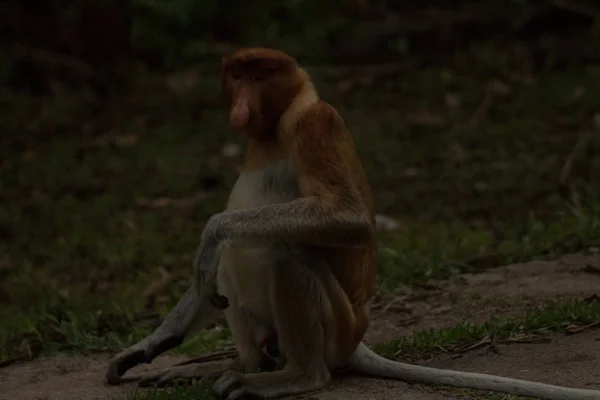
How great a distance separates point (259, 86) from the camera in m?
5.11

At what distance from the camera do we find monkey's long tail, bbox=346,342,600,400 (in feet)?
15.9

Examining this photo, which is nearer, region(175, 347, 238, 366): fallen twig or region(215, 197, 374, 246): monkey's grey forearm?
region(215, 197, 374, 246): monkey's grey forearm

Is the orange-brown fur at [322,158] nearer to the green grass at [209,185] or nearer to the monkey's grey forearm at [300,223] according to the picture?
the monkey's grey forearm at [300,223]

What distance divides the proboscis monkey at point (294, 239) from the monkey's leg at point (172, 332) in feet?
0.91

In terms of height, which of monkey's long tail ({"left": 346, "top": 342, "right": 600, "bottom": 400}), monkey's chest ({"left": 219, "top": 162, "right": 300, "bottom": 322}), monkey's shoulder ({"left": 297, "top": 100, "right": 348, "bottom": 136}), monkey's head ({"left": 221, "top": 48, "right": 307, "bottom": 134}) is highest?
monkey's head ({"left": 221, "top": 48, "right": 307, "bottom": 134})

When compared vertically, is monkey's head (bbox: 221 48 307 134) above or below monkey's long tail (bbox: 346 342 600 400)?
above

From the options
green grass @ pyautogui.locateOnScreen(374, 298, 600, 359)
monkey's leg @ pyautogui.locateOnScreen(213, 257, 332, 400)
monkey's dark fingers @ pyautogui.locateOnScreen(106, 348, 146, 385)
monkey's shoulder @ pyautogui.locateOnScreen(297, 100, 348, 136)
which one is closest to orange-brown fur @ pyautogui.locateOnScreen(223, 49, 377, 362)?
monkey's shoulder @ pyautogui.locateOnScreen(297, 100, 348, 136)

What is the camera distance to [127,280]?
811 cm

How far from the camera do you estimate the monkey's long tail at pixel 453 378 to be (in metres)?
4.86

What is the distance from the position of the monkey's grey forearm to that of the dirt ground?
0.64 metres

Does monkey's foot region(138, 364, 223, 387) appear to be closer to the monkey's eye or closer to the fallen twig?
the fallen twig

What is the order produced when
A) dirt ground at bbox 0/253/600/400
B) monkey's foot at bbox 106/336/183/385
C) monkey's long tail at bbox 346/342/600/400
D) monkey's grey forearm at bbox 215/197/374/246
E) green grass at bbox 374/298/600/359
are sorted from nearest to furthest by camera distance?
monkey's long tail at bbox 346/342/600/400 < monkey's grey forearm at bbox 215/197/374/246 < dirt ground at bbox 0/253/600/400 < monkey's foot at bbox 106/336/183/385 < green grass at bbox 374/298/600/359

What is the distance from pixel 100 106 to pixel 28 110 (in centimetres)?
66

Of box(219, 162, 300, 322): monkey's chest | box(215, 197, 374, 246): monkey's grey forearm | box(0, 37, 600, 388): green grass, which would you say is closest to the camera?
box(215, 197, 374, 246): monkey's grey forearm
